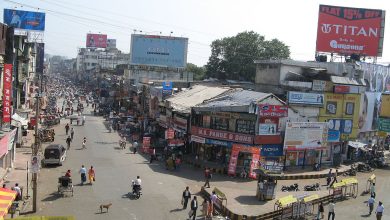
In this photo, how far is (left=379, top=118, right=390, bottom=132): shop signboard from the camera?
1991 inches

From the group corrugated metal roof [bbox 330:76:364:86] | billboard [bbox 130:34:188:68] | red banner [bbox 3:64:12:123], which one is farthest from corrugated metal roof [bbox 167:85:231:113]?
billboard [bbox 130:34:188:68]

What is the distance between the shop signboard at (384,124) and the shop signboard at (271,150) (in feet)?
58.6

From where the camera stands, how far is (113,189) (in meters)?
29.3

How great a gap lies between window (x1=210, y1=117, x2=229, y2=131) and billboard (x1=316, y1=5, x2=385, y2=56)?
886 inches

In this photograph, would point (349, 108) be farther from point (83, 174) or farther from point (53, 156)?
point (53, 156)

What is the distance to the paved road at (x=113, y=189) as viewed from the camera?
2466 cm

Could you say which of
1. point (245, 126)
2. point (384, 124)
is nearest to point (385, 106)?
point (384, 124)

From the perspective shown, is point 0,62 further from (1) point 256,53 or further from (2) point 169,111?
(1) point 256,53

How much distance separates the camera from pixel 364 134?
51.1 meters

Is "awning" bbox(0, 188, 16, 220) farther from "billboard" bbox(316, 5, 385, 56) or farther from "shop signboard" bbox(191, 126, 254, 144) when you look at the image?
"billboard" bbox(316, 5, 385, 56)

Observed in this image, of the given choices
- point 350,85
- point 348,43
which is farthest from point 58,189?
point 348,43

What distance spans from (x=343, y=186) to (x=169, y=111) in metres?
23.6

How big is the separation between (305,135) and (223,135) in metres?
7.69

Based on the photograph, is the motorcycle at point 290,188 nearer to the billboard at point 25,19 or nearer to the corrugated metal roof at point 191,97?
the corrugated metal roof at point 191,97
